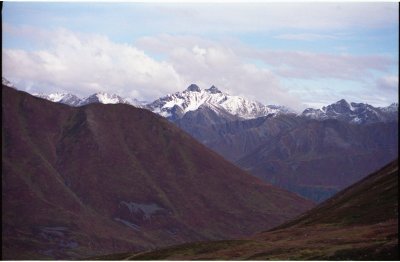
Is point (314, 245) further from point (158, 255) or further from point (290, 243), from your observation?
point (158, 255)

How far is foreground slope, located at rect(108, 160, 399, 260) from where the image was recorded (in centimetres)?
8119

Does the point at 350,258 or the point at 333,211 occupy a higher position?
the point at 333,211

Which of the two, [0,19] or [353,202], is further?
[353,202]

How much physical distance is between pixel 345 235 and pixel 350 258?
26.6 m

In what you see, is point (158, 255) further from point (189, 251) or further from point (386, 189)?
point (386, 189)

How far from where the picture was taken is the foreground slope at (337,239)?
8119 cm

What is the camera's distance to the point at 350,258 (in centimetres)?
7631

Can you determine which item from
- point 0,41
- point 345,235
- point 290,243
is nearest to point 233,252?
point 290,243

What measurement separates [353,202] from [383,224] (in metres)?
35.5

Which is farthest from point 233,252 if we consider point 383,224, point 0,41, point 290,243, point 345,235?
point 0,41

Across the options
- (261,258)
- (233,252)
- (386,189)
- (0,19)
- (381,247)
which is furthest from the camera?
(386,189)

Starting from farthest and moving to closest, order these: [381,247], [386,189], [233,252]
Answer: [386,189] < [233,252] < [381,247]

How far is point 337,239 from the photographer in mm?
97938

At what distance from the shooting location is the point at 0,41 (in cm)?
3291
